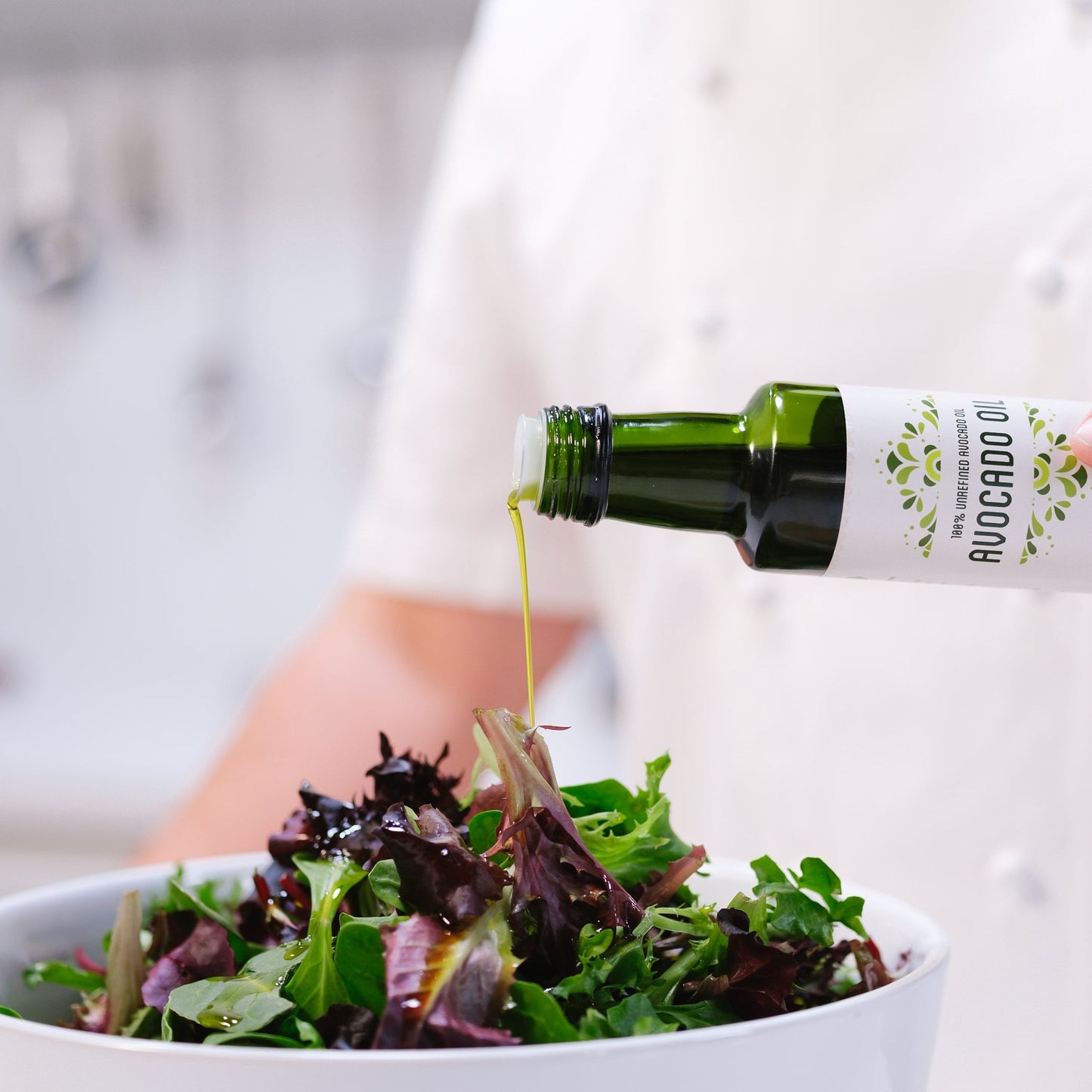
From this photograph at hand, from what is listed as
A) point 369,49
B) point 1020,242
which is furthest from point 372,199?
point 1020,242

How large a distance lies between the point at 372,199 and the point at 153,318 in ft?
1.47

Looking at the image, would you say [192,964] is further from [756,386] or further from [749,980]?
[756,386]

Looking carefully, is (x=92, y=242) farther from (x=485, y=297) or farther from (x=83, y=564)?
(x=485, y=297)

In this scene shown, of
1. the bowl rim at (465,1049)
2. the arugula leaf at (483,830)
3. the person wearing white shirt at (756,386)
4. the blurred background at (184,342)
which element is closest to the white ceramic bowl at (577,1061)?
the bowl rim at (465,1049)

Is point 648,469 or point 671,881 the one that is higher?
point 648,469

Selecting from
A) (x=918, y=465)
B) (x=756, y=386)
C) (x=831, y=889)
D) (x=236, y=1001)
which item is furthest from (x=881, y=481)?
(x=756, y=386)

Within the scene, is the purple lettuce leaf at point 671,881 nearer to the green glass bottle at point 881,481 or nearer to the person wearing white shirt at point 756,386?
the green glass bottle at point 881,481

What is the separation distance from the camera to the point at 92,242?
2.19 meters

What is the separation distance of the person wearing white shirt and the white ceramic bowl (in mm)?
466

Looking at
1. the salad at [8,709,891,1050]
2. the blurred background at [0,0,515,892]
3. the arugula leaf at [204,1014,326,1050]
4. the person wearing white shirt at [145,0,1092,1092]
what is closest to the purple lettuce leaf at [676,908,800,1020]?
the salad at [8,709,891,1050]

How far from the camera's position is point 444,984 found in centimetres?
27

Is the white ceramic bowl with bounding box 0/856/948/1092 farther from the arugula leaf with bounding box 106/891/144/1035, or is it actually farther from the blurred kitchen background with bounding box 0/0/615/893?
the blurred kitchen background with bounding box 0/0/615/893

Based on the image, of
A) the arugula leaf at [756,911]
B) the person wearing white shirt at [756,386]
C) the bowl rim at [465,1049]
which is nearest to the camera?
the bowl rim at [465,1049]

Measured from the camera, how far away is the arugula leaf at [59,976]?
39cm
